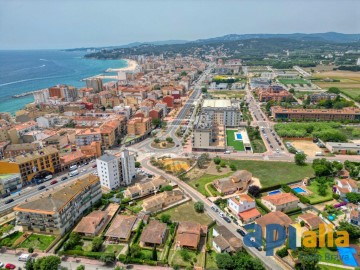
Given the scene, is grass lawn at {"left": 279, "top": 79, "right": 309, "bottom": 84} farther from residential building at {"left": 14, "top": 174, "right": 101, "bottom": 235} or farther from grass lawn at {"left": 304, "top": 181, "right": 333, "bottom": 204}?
residential building at {"left": 14, "top": 174, "right": 101, "bottom": 235}

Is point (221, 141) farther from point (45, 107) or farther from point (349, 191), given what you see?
point (45, 107)

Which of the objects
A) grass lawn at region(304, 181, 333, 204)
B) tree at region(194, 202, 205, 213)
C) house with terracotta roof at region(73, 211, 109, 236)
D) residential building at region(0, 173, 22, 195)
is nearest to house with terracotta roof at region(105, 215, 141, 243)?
house with terracotta roof at region(73, 211, 109, 236)

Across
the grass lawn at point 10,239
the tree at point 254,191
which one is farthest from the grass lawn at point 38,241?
the tree at point 254,191

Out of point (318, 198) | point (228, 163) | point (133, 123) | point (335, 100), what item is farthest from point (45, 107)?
point (335, 100)

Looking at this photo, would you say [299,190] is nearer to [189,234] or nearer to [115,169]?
[189,234]

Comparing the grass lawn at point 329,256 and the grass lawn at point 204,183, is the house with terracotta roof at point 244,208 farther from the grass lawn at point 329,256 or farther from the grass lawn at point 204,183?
the grass lawn at point 329,256

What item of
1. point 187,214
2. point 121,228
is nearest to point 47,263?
point 121,228

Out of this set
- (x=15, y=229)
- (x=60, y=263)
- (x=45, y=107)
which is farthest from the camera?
(x=45, y=107)
